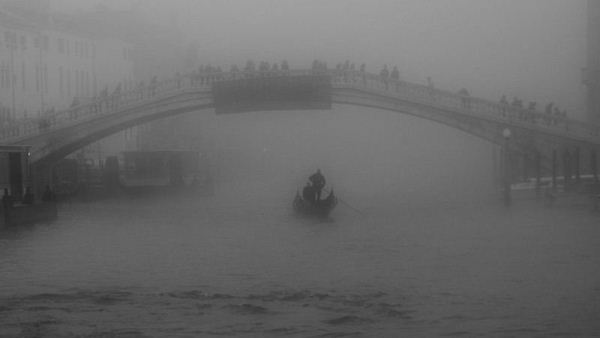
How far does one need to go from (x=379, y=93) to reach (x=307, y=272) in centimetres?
988

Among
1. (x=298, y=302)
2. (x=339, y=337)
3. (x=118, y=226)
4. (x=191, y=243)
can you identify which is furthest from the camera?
(x=118, y=226)

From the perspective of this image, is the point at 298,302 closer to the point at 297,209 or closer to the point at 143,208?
the point at 297,209

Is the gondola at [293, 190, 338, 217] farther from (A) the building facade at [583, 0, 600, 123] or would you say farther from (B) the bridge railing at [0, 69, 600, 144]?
(A) the building facade at [583, 0, 600, 123]

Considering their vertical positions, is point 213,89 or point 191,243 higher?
point 213,89

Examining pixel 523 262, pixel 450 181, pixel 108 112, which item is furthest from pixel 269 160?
pixel 523 262

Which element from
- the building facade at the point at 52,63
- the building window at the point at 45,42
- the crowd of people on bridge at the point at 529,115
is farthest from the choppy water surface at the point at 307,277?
the building window at the point at 45,42

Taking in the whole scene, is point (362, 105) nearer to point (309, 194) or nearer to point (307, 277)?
point (309, 194)

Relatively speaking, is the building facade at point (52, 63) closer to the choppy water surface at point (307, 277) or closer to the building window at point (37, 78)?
the building window at point (37, 78)

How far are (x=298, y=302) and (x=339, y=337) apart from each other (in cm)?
102

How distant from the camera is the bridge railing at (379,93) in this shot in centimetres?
1679

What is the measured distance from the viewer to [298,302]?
627 centimetres

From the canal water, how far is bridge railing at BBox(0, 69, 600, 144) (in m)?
1.73

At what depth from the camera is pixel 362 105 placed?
709 inches

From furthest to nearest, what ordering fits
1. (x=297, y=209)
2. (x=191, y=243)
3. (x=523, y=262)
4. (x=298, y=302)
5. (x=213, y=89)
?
(x=213, y=89) < (x=297, y=209) < (x=191, y=243) < (x=523, y=262) < (x=298, y=302)
